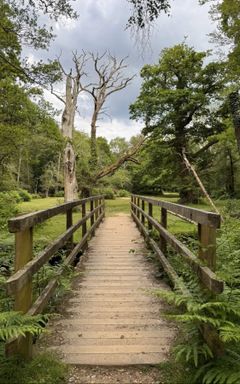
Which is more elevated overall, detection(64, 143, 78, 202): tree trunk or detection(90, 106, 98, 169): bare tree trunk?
detection(90, 106, 98, 169): bare tree trunk

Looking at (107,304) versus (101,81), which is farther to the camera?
(101,81)

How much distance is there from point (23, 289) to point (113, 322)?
1.20 m

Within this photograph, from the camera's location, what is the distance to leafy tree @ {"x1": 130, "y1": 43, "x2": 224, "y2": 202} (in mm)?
21672

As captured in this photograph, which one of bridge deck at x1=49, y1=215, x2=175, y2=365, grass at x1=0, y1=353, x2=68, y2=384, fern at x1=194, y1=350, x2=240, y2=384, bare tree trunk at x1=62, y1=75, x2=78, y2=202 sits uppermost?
bare tree trunk at x1=62, y1=75, x2=78, y2=202

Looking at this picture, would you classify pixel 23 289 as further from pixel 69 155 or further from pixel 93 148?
pixel 93 148

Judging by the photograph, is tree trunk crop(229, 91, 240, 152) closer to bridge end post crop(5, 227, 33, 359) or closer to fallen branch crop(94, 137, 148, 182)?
fallen branch crop(94, 137, 148, 182)

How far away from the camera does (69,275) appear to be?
4.48 meters

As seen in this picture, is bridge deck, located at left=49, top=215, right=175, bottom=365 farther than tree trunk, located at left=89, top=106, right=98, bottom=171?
No

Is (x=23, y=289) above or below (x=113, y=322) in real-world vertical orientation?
above

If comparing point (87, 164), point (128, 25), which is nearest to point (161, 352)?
point (128, 25)

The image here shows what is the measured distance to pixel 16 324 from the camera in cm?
230

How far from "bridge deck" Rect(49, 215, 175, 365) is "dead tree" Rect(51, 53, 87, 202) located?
41.6 ft

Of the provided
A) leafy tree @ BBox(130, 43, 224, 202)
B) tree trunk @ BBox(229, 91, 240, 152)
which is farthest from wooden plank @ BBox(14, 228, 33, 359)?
leafy tree @ BBox(130, 43, 224, 202)

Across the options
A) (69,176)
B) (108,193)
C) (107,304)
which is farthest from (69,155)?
(107,304)
